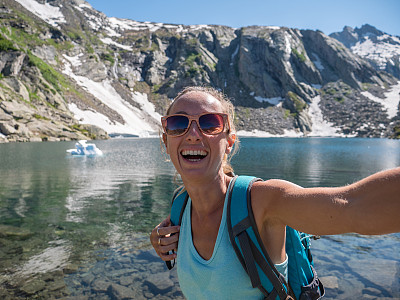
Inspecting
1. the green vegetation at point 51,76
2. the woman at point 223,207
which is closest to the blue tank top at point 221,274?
the woman at point 223,207

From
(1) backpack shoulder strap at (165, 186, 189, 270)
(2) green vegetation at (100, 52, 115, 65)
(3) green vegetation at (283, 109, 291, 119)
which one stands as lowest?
(1) backpack shoulder strap at (165, 186, 189, 270)

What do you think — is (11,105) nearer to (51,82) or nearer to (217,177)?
(51,82)

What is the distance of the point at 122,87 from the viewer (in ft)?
616

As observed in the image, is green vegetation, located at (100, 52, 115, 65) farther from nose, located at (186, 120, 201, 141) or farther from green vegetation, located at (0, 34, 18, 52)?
nose, located at (186, 120, 201, 141)

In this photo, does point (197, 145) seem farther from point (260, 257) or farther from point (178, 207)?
point (260, 257)

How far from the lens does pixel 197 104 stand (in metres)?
2.72

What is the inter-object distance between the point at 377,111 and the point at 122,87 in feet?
590

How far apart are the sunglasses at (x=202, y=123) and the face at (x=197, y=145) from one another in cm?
4

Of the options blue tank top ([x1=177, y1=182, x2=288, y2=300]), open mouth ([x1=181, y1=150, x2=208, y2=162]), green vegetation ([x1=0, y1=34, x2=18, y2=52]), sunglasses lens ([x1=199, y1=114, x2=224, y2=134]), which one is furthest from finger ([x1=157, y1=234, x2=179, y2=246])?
green vegetation ([x1=0, y1=34, x2=18, y2=52])

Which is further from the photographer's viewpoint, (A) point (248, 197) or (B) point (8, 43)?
(B) point (8, 43)

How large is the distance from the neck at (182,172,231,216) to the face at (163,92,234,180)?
0.09 m

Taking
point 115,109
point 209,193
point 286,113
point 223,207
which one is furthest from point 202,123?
point 286,113

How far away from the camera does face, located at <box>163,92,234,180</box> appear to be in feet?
8.41

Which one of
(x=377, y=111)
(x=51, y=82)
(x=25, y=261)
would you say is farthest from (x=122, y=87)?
(x=25, y=261)
